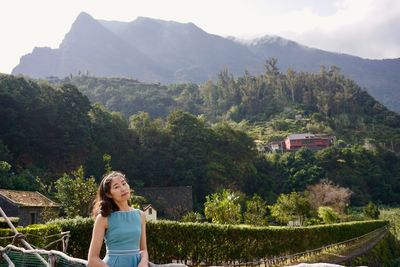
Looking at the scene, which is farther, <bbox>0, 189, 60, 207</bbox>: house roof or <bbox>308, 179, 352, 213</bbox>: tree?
<bbox>308, 179, 352, 213</bbox>: tree

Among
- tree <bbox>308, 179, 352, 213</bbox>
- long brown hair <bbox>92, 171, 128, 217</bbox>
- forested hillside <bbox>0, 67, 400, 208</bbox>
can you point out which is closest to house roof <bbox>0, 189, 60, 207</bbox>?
forested hillside <bbox>0, 67, 400, 208</bbox>

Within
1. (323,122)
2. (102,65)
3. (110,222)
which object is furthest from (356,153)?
(102,65)

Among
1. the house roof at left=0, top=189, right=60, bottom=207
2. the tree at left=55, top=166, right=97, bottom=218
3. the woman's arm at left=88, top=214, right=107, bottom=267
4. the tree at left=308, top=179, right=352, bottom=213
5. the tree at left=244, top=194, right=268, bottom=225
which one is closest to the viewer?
the woman's arm at left=88, top=214, right=107, bottom=267

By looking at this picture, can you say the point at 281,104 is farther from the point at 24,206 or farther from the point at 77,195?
the point at 24,206

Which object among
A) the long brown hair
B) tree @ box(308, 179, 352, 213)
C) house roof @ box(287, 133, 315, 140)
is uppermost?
the long brown hair

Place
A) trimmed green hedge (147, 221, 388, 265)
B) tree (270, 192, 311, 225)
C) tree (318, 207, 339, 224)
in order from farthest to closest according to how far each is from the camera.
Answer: tree (270, 192, 311, 225) < tree (318, 207, 339, 224) < trimmed green hedge (147, 221, 388, 265)

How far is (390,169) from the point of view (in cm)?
6525

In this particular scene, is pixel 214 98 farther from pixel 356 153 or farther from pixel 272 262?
pixel 272 262

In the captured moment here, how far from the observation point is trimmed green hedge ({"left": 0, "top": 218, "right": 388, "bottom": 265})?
12.6 meters

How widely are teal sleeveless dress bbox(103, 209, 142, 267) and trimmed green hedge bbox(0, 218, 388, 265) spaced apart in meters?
9.57

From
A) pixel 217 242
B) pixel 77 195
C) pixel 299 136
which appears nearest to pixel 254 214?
pixel 77 195

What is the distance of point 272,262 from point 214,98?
8121cm

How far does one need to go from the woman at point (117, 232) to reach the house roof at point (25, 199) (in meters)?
22.3

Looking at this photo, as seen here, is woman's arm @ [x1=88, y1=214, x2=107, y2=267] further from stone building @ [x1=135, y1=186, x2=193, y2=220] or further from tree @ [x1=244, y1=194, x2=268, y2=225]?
stone building @ [x1=135, y1=186, x2=193, y2=220]
